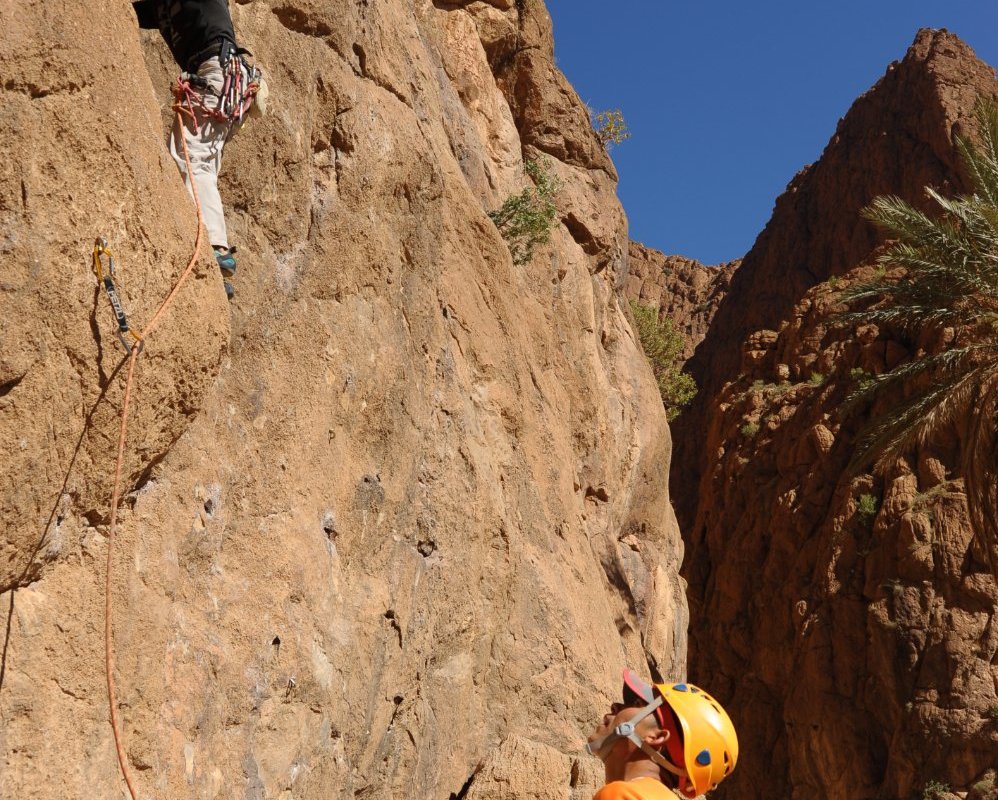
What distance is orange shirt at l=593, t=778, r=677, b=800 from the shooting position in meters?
2.84

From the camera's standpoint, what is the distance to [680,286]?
54.2 meters

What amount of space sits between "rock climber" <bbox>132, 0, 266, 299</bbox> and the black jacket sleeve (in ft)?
0.39

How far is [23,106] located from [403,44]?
5.78 m

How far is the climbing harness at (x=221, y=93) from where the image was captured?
17.0 feet

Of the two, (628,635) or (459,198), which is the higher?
(459,198)

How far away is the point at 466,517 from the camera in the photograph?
747 centimetres

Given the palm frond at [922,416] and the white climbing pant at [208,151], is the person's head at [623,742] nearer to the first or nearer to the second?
the white climbing pant at [208,151]

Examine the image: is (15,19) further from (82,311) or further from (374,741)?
(374,741)

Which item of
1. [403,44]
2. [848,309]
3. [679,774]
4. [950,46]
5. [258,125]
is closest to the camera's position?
[679,774]

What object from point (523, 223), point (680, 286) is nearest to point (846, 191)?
point (680, 286)

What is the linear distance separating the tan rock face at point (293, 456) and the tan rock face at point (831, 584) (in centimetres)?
966

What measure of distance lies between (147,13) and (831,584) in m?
21.5

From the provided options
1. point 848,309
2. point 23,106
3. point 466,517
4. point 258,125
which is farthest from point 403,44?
point 848,309

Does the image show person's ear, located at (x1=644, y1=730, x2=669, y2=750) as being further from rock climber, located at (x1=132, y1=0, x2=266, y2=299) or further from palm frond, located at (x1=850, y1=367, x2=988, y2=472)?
palm frond, located at (x1=850, y1=367, x2=988, y2=472)
